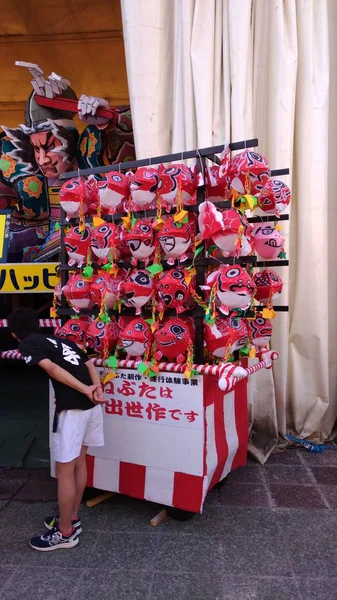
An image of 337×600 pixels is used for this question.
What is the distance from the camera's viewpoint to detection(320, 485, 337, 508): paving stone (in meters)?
3.40

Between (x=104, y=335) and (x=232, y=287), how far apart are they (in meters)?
1.01

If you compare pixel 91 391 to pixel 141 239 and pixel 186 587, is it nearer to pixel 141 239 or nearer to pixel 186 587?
pixel 141 239

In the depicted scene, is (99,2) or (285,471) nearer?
(285,471)

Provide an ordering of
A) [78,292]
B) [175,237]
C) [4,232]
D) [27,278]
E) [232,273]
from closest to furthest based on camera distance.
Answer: [232,273] → [175,237] → [78,292] → [27,278] → [4,232]

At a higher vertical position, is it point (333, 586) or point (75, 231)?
point (75, 231)

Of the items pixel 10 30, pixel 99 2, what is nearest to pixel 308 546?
pixel 99 2

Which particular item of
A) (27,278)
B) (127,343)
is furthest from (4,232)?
(127,343)

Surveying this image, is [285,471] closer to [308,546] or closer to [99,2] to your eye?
[308,546]

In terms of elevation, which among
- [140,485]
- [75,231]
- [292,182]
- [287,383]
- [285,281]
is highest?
[292,182]

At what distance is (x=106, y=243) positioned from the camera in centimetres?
324

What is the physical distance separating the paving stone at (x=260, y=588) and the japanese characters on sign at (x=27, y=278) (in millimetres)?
3008

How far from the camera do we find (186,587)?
248cm

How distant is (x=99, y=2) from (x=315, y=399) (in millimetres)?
5870

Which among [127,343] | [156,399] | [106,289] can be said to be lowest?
[156,399]
